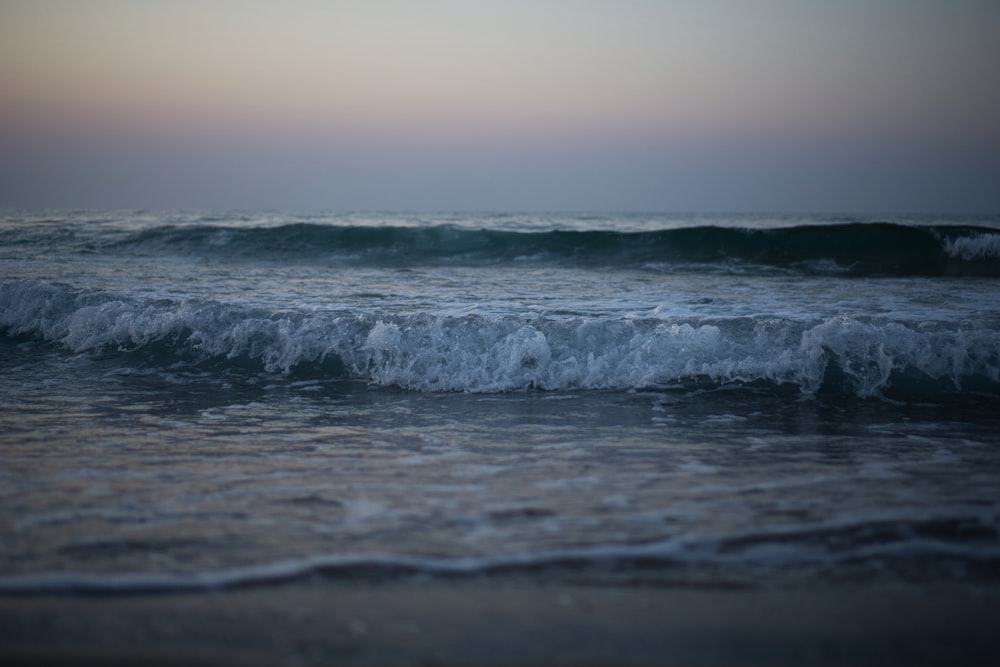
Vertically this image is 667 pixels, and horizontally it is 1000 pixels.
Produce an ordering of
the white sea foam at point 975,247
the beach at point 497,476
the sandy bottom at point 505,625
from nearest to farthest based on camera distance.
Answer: the sandy bottom at point 505,625 < the beach at point 497,476 < the white sea foam at point 975,247

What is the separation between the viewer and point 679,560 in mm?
2699

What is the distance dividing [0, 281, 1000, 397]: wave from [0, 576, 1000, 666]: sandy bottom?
396cm

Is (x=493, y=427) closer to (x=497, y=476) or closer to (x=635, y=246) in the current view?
(x=497, y=476)

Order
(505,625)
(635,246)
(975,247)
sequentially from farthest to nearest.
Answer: (635,246) → (975,247) → (505,625)

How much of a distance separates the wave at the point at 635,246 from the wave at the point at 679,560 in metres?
12.0

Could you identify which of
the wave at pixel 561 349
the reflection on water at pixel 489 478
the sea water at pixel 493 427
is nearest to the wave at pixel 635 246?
the sea water at pixel 493 427

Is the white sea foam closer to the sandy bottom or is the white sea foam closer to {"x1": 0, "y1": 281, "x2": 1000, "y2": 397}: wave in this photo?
{"x1": 0, "y1": 281, "x2": 1000, "y2": 397}: wave

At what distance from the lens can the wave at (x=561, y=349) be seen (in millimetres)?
6406

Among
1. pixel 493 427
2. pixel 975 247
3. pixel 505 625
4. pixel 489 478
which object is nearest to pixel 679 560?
pixel 505 625

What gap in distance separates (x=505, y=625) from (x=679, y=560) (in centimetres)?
79

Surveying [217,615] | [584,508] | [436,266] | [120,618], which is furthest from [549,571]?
[436,266]

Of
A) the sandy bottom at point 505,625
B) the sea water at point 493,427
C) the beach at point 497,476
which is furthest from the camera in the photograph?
the sea water at point 493,427

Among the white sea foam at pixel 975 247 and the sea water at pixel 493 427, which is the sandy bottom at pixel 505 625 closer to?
the sea water at pixel 493 427

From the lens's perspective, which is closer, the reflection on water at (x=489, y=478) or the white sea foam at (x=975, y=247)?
the reflection on water at (x=489, y=478)
